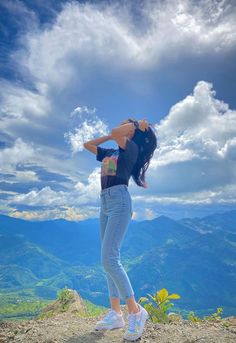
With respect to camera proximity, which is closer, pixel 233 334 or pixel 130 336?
pixel 130 336

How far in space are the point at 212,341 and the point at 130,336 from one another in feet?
5.19

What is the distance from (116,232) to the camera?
Result: 20.7ft

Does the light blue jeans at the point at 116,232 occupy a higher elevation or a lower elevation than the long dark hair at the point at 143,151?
lower

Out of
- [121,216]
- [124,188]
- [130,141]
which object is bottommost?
[121,216]

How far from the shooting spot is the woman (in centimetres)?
616

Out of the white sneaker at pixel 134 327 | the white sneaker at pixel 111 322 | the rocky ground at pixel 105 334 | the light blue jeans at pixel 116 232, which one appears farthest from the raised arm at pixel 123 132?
the rocky ground at pixel 105 334

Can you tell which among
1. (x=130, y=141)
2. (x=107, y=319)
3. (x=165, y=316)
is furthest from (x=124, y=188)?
(x=165, y=316)

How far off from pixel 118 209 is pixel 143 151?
176 centimetres

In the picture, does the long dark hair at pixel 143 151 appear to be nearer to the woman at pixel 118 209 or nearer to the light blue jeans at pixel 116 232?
the woman at pixel 118 209

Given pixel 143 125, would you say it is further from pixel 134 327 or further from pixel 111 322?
pixel 111 322

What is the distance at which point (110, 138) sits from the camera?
6.82 metres

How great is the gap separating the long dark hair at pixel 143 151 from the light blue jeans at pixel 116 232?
0.99m

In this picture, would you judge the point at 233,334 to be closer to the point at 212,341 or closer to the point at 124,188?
the point at 212,341

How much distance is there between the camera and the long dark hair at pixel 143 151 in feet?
24.1
